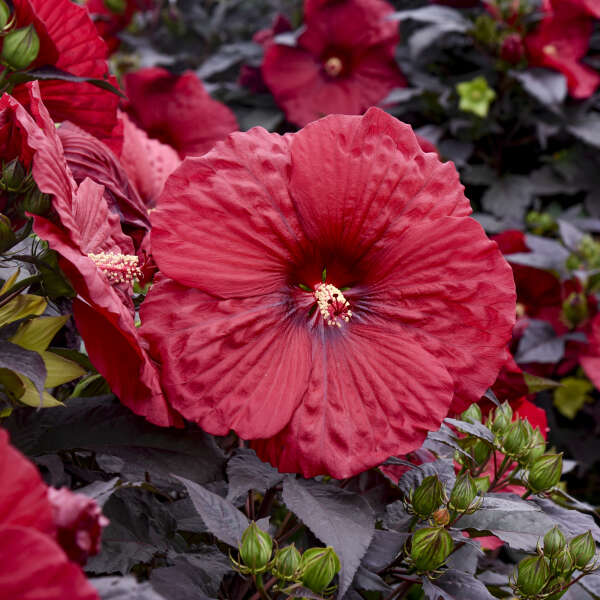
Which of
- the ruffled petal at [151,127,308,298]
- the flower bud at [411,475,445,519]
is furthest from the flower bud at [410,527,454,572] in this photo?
the ruffled petal at [151,127,308,298]

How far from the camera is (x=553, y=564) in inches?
27.0

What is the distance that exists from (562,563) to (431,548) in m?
0.13

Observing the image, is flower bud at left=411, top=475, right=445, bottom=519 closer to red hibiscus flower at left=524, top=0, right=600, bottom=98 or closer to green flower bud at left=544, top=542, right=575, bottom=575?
green flower bud at left=544, top=542, right=575, bottom=575

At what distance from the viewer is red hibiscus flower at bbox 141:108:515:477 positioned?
0.64 m

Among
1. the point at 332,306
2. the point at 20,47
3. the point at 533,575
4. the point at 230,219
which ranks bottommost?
the point at 533,575

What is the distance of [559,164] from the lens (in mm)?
2051

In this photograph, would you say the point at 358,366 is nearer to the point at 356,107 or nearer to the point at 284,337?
the point at 284,337

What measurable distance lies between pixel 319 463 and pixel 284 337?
13 centimetres

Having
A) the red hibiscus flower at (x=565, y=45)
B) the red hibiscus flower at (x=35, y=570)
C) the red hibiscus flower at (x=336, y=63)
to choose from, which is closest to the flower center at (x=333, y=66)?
the red hibiscus flower at (x=336, y=63)

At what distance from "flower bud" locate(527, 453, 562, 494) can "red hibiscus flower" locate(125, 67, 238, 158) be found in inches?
38.9

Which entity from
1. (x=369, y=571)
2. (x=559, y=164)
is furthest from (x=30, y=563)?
(x=559, y=164)

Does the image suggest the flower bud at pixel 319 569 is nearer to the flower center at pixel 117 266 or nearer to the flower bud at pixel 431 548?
the flower bud at pixel 431 548

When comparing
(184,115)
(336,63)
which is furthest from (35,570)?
(336,63)

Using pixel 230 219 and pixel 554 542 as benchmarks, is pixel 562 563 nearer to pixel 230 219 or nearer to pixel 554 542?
pixel 554 542
